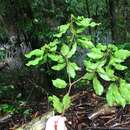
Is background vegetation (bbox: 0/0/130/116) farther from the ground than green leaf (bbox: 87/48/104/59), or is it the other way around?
green leaf (bbox: 87/48/104/59)

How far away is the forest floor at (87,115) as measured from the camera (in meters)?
3.62

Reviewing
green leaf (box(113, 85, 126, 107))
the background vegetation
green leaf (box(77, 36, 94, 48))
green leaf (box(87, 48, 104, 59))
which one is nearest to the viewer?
green leaf (box(113, 85, 126, 107))

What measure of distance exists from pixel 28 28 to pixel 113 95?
2.58 meters

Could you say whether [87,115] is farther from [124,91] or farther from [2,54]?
[124,91]

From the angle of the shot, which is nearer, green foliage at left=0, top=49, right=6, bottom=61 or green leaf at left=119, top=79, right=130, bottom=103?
green leaf at left=119, top=79, right=130, bottom=103

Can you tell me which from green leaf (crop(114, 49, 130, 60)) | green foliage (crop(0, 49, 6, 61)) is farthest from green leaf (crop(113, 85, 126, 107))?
green foliage (crop(0, 49, 6, 61))

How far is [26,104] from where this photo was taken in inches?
171

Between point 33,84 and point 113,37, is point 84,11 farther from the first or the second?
point 33,84

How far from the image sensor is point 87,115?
375 cm

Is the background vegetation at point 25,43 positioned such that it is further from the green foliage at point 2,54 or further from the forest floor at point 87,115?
the forest floor at point 87,115

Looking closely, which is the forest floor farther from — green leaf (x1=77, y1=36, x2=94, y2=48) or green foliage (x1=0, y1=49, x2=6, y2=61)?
green leaf (x1=77, y1=36, x2=94, y2=48)

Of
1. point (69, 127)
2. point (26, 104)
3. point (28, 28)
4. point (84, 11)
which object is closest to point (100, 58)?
point (69, 127)

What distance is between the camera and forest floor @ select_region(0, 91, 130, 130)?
362 cm

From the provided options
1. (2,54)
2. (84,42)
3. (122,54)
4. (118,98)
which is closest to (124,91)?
(118,98)
